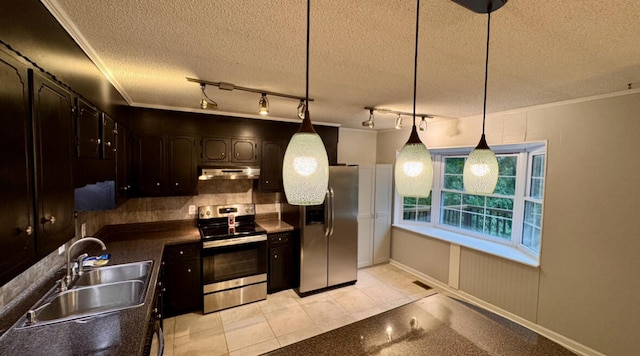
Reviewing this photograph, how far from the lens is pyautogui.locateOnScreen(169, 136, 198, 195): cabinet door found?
3242 mm

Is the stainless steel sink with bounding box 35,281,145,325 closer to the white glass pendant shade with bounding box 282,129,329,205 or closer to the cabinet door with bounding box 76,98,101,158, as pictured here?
the cabinet door with bounding box 76,98,101,158

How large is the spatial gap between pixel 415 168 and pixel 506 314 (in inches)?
121

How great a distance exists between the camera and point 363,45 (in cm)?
151

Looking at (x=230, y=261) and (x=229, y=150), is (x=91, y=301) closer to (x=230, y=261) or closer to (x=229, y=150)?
(x=230, y=261)

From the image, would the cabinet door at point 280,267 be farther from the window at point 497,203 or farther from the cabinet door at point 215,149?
the window at point 497,203

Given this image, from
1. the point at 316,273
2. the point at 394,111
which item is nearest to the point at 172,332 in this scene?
the point at 316,273

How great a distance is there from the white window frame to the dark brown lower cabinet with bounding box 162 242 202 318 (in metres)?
3.27

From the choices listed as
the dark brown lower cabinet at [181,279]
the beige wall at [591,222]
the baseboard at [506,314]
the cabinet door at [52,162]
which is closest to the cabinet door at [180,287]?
the dark brown lower cabinet at [181,279]

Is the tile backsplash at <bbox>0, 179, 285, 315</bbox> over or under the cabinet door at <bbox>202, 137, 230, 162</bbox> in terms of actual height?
under

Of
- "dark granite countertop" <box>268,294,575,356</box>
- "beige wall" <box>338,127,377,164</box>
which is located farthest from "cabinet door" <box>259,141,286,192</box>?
"dark granite countertop" <box>268,294,575,356</box>

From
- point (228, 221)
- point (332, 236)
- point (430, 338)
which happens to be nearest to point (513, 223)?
point (332, 236)

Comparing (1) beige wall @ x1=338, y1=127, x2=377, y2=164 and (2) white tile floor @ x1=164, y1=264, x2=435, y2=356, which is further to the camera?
(1) beige wall @ x1=338, y1=127, x2=377, y2=164

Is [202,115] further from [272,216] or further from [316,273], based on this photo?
[316,273]

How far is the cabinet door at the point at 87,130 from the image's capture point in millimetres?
1431
